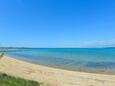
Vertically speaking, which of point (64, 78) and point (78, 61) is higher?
point (78, 61)

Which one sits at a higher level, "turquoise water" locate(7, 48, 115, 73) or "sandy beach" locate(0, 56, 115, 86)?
"turquoise water" locate(7, 48, 115, 73)

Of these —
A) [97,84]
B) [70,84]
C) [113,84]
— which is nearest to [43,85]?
[70,84]

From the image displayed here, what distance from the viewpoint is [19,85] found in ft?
20.5

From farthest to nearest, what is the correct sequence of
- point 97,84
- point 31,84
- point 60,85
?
point 97,84 < point 60,85 < point 31,84

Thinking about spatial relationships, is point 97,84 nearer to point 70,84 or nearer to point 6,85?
point 70,84

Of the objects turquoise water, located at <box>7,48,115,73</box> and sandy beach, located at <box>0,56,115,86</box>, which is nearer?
sandy beach, located at <box>0,56,115,86</box>

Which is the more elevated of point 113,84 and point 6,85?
point 6,85

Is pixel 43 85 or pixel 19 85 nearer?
pixel 19 85

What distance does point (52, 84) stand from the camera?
9.17 m

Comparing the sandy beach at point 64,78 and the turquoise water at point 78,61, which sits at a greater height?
the turquoise water at point 78,61

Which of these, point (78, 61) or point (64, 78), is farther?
point (78, 61)

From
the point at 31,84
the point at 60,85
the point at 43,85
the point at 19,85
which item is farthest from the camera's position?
the point at 60,85

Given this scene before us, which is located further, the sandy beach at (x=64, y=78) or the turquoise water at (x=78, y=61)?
the turquoise water at (x=78, y=61)

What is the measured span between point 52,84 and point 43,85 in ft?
2.43
